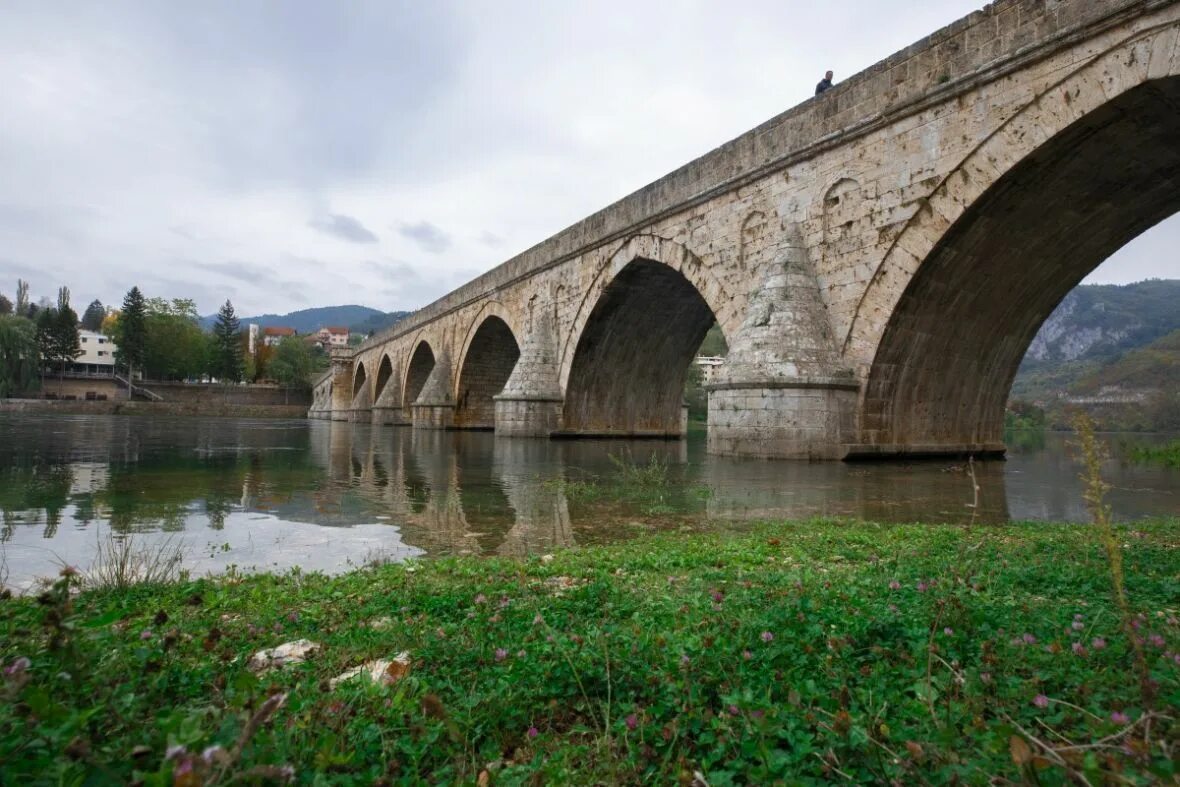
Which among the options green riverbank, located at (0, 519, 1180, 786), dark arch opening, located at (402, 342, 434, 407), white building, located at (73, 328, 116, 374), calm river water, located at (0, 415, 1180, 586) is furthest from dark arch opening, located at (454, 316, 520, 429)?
white building, located at (73, 328, 116, 374)

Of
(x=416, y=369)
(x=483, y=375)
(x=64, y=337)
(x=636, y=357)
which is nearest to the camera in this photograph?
(x=636, y=357)

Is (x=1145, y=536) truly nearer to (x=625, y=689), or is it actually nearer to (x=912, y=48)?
(x=625, y=689)

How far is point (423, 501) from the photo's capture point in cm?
632

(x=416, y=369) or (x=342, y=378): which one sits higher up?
(x=342, y=378)

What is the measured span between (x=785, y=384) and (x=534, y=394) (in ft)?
33.4

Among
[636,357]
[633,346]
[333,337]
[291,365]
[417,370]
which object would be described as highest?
[333,337]

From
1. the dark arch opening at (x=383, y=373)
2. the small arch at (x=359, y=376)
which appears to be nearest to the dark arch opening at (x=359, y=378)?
the small arch at (x=359, y=376)

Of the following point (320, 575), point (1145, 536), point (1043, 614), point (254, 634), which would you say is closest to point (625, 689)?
point (254, 634)

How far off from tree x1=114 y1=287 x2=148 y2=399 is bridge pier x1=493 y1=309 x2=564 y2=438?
57.5 metres

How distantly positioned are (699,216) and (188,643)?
13311 millimetres

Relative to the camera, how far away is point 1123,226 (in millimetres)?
10117

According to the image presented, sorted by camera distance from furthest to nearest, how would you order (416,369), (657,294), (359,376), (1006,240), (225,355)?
1. (225,355)
2. (359,376)
3. (416,369)
4. (657,294)
5. (1006,240)

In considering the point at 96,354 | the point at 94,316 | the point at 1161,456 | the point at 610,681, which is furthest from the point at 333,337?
the point at 610,681

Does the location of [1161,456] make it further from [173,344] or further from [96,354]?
[96,354]
